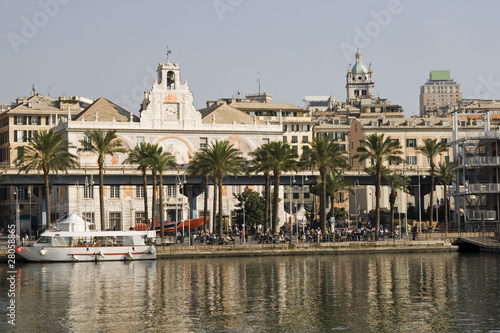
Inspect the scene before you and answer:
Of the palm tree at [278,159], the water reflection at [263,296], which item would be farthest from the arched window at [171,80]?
the water reflection at [263,296]

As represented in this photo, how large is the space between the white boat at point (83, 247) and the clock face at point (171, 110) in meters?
56.7

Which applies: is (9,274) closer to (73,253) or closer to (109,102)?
(73,253)

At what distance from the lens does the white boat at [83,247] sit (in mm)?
88312

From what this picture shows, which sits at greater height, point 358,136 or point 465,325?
point 358,136

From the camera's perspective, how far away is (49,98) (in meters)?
178

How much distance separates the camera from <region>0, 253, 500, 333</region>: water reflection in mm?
48094

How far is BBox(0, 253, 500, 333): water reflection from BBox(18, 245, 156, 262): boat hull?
2.64 m

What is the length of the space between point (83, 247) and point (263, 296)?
113ft

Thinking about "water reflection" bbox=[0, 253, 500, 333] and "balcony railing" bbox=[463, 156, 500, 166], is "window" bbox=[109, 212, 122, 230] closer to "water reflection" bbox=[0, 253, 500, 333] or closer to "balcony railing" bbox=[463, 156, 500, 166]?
"water reflection" bbox=[0, 253, 500, 333]

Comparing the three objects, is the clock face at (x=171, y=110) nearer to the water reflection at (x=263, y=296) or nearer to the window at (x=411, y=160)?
the window at (x=411, y=160)

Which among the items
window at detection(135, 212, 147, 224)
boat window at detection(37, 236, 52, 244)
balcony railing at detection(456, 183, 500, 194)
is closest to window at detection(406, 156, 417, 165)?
window at detection(135, 212, 147, 224)

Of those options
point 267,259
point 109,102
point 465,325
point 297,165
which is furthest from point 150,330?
point 109,102

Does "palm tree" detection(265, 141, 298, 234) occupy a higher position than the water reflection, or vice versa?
"palm tree" detection(265, 141, 298, 234)

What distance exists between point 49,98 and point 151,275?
111089mm
